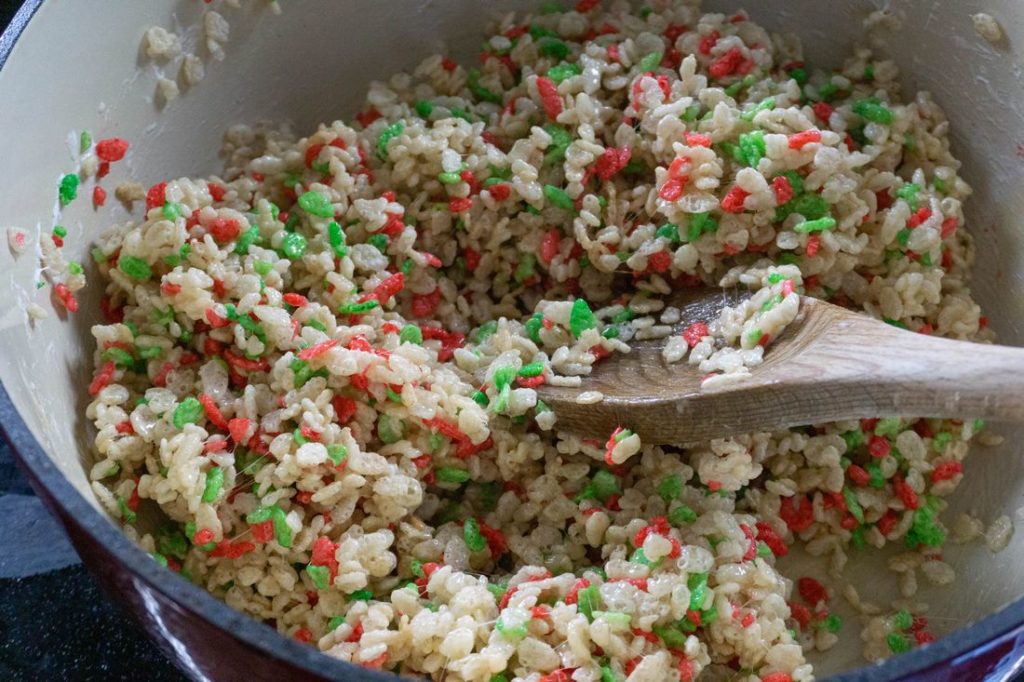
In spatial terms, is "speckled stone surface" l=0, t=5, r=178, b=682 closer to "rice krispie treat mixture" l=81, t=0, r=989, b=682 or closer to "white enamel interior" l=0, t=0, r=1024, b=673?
"rice krispie treat mixture" l=81, t=0, r=989, b=682

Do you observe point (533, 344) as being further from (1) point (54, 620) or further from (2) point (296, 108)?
(1) point (54, 620)

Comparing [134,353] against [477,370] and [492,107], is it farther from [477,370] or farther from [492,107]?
[492,107]

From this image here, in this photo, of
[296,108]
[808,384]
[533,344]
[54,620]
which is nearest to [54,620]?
[54,620]

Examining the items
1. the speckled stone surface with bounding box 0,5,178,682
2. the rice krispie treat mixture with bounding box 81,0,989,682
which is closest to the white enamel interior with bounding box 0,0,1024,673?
the rice krispie treat mixture with bounding box 81,0,989,682

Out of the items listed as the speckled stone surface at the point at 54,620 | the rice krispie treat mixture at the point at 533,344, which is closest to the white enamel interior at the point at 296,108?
the rice krispie treat mixture at the point at 533,344

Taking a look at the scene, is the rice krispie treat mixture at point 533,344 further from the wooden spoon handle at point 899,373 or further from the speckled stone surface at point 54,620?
the speckled stone surface at point 54,620
